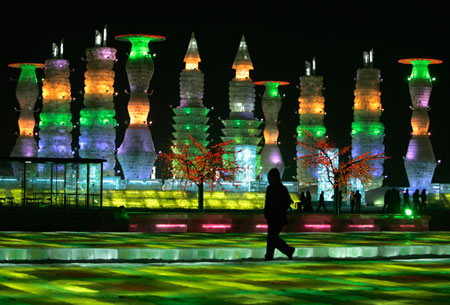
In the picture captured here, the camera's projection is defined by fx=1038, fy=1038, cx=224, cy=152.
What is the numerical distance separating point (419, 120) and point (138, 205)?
2883cm

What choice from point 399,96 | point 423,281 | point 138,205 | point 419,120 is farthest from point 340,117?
point 423,281

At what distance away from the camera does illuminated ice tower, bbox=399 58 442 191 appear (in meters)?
76.9

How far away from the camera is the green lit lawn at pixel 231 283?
12.4 metres

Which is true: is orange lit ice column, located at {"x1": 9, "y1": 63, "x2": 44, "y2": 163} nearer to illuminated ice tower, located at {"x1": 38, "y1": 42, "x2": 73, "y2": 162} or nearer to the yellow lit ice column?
the yellow lit ice column

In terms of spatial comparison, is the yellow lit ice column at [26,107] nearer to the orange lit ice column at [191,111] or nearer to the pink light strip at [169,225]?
the orange lit ice column at [191,111]

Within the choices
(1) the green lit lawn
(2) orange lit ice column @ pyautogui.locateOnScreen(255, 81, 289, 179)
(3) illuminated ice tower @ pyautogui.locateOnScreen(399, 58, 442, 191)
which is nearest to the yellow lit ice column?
(2) orange lit ice column @ pyautogui.locateOnScreen(255, 81, 289, 179)

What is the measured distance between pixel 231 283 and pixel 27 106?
72616 mm

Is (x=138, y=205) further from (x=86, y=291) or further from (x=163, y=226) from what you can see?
(x=86, y=291)

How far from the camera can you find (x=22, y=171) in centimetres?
3456

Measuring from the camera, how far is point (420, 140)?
77.2 meters

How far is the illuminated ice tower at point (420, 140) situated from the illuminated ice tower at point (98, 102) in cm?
2229

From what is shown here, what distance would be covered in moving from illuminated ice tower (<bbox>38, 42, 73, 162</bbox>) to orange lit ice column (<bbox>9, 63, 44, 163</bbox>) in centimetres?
479

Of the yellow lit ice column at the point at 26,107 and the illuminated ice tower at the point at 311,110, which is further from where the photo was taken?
the illuminated ice tower at the point at 311,110

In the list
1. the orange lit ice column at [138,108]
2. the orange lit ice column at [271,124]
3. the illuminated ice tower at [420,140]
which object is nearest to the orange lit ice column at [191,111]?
the orange lit ice column at [138,108]
